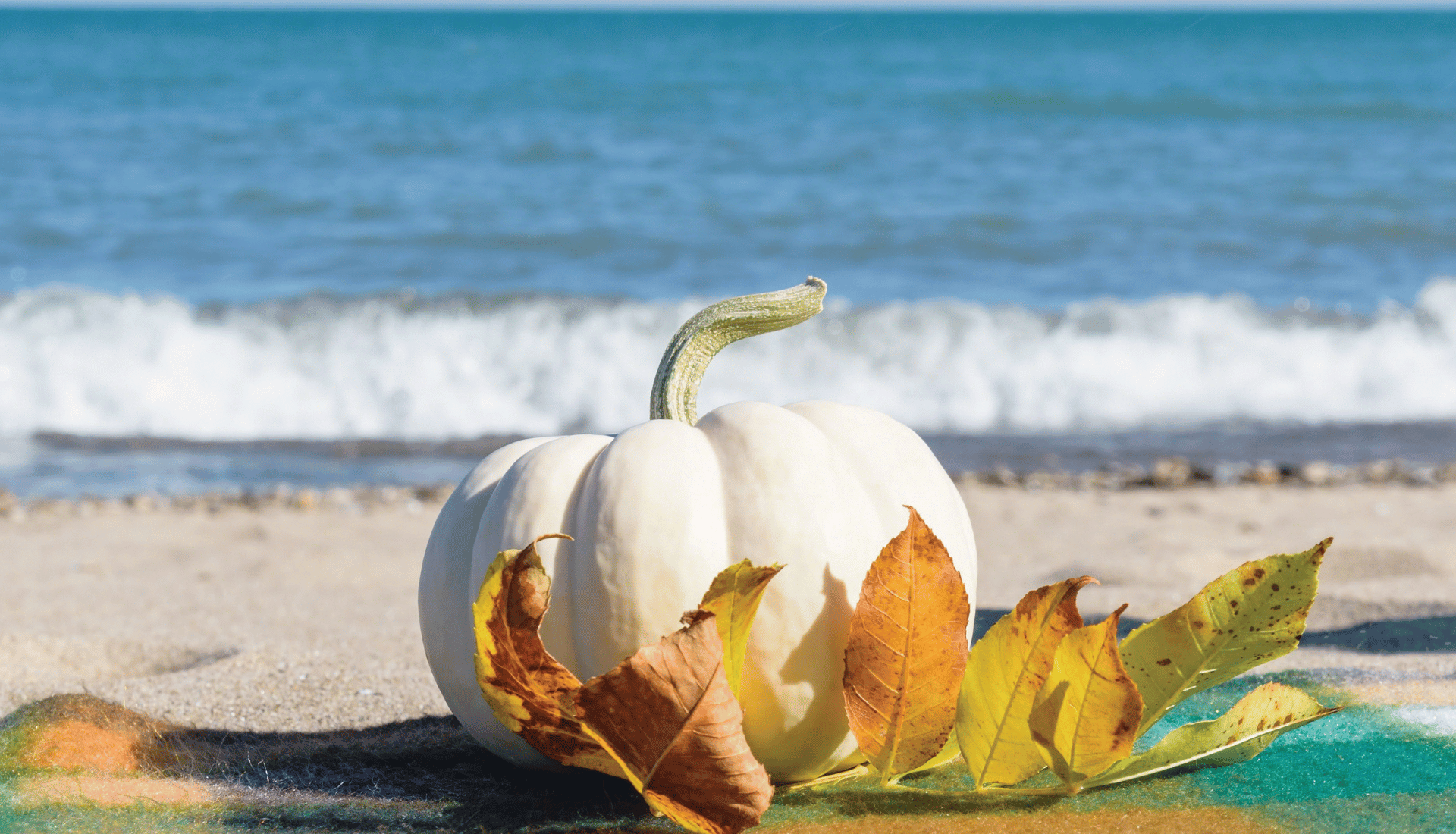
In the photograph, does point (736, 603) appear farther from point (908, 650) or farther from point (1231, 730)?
point (1231, 730)

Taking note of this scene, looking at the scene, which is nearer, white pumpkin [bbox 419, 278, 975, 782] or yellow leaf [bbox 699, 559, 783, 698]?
yellow leaf [bbox 699, 559, 783, 698]

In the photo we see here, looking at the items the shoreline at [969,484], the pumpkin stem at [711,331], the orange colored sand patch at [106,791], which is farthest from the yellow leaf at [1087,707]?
the shoreline at [969,484]

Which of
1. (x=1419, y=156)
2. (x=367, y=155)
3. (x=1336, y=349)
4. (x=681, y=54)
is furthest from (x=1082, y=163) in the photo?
(x=681, y=54)

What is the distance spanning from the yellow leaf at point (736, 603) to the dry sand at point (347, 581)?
1153 mm

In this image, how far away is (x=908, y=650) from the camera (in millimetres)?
1571

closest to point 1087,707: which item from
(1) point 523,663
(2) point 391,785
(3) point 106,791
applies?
(1) point 523,663

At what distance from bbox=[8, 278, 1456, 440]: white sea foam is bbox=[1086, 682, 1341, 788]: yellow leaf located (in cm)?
649

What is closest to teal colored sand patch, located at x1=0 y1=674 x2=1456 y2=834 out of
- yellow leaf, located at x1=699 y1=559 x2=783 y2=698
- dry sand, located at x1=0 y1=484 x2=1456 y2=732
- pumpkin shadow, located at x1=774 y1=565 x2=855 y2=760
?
pumpkin shadow, located at x1=774 y1=565 x2=855 y2=760

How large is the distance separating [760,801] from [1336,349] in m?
8.70

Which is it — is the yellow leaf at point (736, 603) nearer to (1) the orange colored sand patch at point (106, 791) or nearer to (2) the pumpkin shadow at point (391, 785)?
(2) the pumpkin shadow at point (391, 785)

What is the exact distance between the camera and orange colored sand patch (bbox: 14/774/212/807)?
172cm

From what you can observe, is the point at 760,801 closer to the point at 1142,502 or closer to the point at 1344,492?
the point at 1142,502

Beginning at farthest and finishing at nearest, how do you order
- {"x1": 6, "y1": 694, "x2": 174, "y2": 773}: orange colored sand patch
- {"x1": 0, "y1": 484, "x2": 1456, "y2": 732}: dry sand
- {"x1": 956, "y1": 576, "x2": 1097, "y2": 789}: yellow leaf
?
{"x1": 0, "y1": 484, "x2": 1456, "y2": 732}: dry sand < {"x1": 6, "y1": 694, "x2": 174, "y2": 773}: orange colored sand patch < {"x1": 956, "y1": 576, "x2": 1097, "y2": 789}: yellow leaf

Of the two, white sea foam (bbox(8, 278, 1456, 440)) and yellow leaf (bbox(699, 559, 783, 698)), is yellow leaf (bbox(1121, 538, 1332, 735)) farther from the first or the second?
white sea foam (bbox(8, 278, 1456, 440))
